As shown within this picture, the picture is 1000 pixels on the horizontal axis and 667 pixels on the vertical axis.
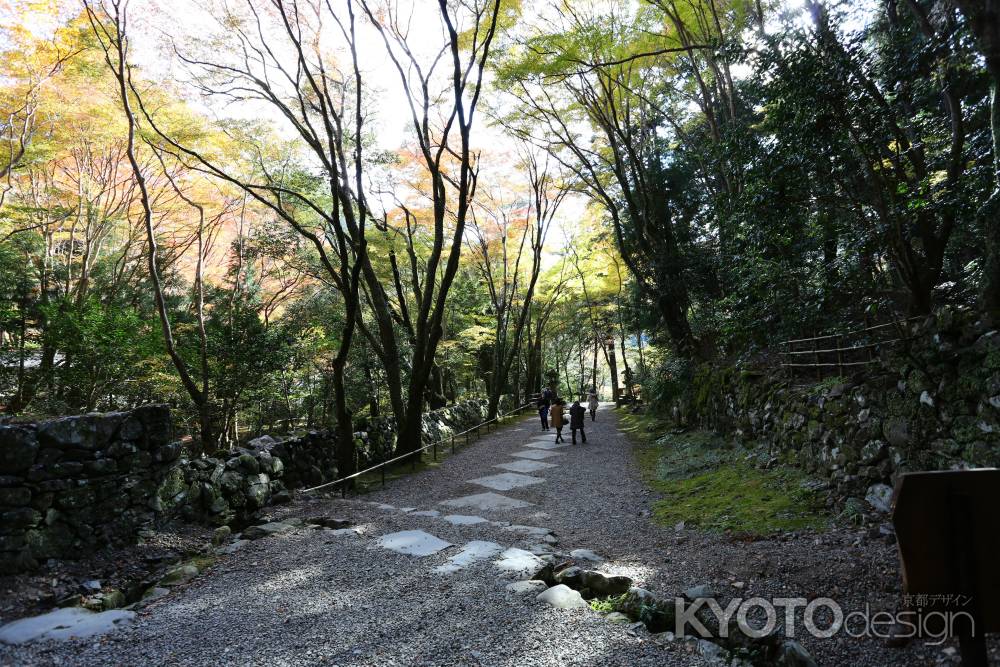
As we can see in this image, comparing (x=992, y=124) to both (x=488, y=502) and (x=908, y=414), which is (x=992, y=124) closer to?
(x=908, y=414)

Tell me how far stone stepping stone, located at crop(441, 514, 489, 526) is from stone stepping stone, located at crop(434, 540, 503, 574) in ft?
2.85

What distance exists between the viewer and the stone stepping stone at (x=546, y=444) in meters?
11.9

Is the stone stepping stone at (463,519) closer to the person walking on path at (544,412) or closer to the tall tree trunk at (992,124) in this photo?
the tall tree trunk at (992,124)

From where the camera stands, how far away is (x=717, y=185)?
11.9 meters

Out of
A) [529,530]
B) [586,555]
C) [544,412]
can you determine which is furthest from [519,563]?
[544,412]

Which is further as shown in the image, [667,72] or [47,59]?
[667,72]

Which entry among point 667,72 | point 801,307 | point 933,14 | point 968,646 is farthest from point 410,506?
point 667,72

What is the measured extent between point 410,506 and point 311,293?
37.9 feet

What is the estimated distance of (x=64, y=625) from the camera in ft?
11.6

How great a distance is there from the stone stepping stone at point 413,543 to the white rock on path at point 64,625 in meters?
2.18

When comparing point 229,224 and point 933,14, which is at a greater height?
point 229,224

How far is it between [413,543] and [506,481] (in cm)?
354

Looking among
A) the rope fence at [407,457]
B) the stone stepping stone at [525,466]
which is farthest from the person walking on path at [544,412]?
the stone stepping stone at [525,466]

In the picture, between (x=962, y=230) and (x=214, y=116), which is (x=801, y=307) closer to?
(x=962, y=230)
